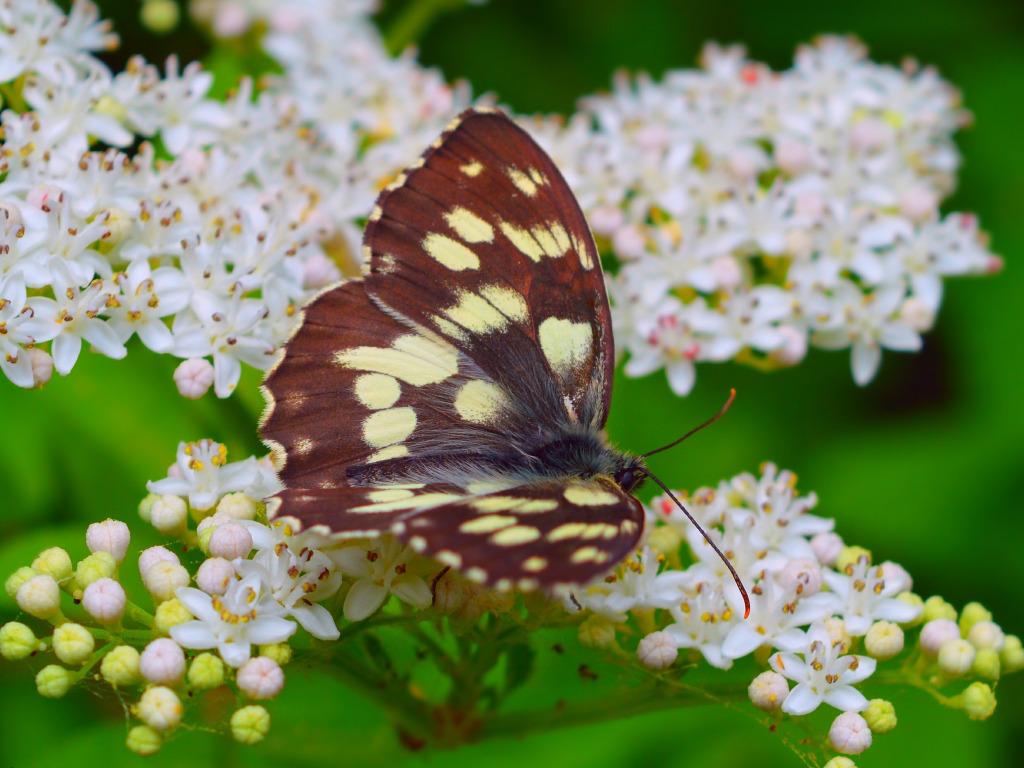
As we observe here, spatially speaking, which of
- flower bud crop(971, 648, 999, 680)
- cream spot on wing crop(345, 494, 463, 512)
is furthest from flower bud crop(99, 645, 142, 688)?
flower bud crop(971, 648, 999, 680)

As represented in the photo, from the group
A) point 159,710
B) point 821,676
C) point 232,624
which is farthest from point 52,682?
point 821,676

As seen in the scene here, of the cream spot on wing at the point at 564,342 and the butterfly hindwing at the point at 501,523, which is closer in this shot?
the butterfly hindwing at the point at 501,523

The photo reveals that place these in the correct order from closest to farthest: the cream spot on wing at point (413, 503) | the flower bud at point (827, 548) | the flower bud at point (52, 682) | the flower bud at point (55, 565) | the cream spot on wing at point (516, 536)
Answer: the cream spot on wing at point (516, 536) → the cream spot on wing at point (413, 503) → the flower bud at point (52, 682) → the flower bud at point (55, 565) → the flower bud at point (827, 548)

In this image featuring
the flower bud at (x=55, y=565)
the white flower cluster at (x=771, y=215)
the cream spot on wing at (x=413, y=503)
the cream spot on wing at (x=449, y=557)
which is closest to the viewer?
the cream spot on wing at (x=449, y=557)

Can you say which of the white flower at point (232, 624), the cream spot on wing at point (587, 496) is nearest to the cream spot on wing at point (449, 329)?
the cream spot on wing at point (587, 496)

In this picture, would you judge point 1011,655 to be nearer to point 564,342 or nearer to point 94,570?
point 564,342

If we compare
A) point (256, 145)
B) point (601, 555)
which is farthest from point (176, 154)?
point (601, 555)

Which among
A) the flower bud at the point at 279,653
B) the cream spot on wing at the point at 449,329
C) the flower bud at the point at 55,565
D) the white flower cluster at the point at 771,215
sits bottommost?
the flower bud at the point at 55,565

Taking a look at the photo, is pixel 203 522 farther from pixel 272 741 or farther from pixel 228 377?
pixel 272 741

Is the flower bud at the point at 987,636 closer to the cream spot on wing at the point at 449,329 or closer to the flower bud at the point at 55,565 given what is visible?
the cream spot on wing at the point at 449,329
